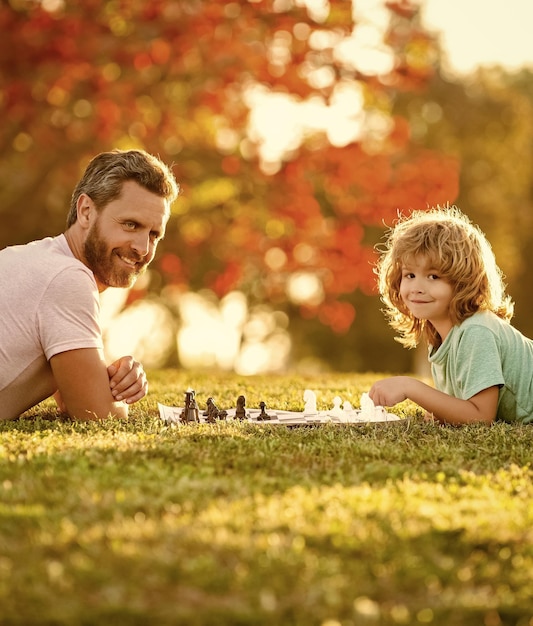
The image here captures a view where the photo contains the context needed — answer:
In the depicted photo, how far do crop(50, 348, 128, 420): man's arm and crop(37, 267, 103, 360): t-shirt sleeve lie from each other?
0.05 meters

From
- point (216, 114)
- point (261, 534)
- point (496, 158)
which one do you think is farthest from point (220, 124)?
point (261, 534)

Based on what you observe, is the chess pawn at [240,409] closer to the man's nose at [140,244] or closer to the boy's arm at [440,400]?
the boy's arm at [440,400]

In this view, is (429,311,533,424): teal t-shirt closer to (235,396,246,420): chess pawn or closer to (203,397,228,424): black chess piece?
(235,396,246,420): chess pawn

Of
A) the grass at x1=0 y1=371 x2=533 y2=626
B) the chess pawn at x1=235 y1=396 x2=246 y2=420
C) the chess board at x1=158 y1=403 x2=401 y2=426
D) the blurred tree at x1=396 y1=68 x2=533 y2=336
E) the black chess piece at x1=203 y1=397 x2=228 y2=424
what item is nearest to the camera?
the grass at x1=0 y1=371 x2=533 y2=626

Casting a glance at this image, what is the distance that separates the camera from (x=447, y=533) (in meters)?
2.63

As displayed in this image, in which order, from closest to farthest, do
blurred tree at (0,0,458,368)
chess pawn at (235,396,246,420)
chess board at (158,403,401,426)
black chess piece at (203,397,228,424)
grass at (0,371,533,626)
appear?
grass at (0,371,533,626) < chess board at (158,403,401,426) < black chess piece at (203,397,228,424) < chess pawn at (235,396,246,420) < blurred tree at (0,0,458,368)

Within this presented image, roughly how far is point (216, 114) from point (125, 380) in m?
11.2

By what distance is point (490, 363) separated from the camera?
5.07 meters

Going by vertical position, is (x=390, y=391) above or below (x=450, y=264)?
below

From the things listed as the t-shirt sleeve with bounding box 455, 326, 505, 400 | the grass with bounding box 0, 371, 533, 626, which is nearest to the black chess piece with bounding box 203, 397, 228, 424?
the grass with bounding box 0, 371, 533, 626

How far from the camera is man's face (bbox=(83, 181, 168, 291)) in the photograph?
548 centimetres

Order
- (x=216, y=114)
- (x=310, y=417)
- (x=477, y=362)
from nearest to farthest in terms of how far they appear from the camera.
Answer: (x=477, y=362)
(x=310, y=417)
(x=216, y=114)

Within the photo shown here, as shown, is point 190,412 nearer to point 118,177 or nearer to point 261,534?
point 118,177


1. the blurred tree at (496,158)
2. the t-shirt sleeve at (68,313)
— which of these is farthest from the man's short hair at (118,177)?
the blurred tree at (496,158)
